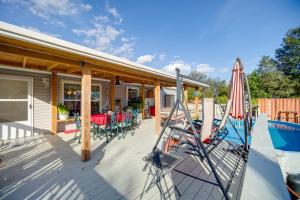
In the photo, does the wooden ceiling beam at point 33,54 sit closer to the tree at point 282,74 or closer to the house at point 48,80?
the house at point 48,80

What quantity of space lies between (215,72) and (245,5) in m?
46.0

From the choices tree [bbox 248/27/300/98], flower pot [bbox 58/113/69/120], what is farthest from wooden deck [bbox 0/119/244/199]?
tree [bbox 248/27/300/98]

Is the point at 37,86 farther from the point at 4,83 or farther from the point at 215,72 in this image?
the point at 215,72

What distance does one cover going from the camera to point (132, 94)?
32.7 feet

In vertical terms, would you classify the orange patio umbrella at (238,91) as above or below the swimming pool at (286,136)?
above

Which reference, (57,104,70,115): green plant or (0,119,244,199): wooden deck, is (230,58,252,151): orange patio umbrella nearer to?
(0,119,244,199): wooden deck

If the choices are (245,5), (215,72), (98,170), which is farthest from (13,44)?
(215,72)

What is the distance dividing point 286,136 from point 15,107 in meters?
11.4

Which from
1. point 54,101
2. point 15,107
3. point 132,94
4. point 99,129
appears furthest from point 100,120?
point 132,94

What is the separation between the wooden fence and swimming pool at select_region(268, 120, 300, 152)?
3586 mm

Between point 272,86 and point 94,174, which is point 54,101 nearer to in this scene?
point 94,174

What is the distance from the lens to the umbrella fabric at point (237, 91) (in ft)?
10.0

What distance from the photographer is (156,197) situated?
2.34 metres

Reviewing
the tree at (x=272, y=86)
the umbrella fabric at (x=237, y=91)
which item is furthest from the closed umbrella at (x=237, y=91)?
the tree at (x=272, y=86)
